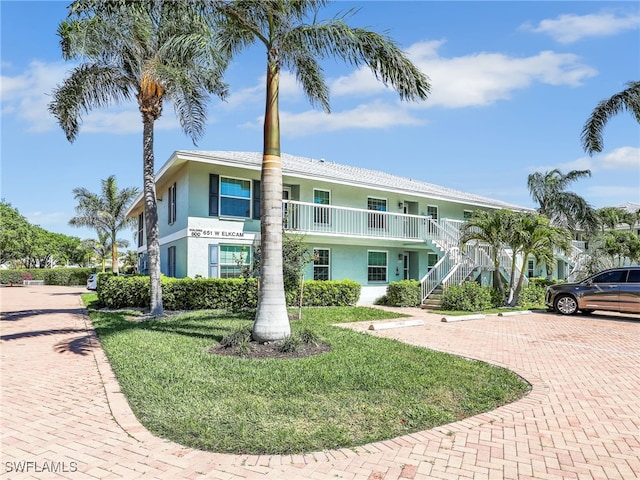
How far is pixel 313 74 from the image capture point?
10.7m

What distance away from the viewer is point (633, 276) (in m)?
14.9

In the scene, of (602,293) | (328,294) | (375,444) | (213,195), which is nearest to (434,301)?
(328,294)

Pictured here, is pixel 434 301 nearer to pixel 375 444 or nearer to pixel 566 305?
pixel 566 305

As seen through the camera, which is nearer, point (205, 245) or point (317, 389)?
point (317, 389)

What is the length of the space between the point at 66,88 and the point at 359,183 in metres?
11.8

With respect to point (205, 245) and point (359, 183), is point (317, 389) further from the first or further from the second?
point (359, 183)

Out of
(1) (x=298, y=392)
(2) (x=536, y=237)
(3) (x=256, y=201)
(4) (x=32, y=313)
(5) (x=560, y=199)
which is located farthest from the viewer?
(5) (x=560, y=199)

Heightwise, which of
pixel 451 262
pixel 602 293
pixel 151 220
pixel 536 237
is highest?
pixel 151 220

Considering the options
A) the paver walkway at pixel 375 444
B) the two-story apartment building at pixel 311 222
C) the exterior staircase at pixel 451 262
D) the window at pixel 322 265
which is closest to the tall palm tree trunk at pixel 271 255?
the paver walkway at pixel 375 444

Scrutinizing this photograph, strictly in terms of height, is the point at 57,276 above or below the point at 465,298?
below

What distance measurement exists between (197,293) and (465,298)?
10504mm

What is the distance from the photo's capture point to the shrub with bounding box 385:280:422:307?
18.4 metres

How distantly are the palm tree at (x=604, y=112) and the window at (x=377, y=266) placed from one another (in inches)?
396

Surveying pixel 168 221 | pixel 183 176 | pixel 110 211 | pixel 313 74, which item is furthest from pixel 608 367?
pixel 110 211
